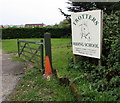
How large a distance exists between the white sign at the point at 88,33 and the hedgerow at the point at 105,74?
23 centimetres

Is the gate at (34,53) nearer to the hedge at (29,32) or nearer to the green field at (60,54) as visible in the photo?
the green field at (60,54)

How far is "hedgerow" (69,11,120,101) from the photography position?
2629 mm

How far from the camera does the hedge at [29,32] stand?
1985 cm

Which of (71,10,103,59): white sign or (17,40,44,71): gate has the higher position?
(71,10,103,59): white sign

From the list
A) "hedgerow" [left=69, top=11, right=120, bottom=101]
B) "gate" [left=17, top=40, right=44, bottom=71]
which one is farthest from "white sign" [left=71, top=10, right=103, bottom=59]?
"gate" [left=17, top=40, right=44, bottom=71]

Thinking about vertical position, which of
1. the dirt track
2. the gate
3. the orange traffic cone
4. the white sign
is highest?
the white sign

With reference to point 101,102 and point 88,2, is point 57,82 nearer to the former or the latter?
point 101,102

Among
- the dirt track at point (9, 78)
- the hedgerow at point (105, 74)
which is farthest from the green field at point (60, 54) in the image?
the dirt track at point (9, 78)

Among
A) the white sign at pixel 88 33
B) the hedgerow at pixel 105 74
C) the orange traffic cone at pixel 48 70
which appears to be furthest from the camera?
the orange traffic cone at pixel 48 70

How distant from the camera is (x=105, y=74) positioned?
3.23 m

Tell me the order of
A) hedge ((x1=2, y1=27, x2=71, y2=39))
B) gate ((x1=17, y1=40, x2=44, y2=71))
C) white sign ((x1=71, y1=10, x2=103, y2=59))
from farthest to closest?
hedge ((x1=2, y1=27, x2=71, y2=39))
gate ((x1=17, y1=40, x2=44, y2=71))
white sign ((x1=71, y1=10, x2=103, y2=59))

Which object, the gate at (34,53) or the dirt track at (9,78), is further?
the gate at (34,53)

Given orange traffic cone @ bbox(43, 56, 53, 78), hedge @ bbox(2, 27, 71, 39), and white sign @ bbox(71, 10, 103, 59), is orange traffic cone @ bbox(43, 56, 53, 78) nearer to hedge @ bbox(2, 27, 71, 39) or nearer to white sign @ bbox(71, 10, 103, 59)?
white sign @ bbox(71, 10, 103, 59)

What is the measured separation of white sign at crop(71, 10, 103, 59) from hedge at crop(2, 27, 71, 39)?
51.3 ft
